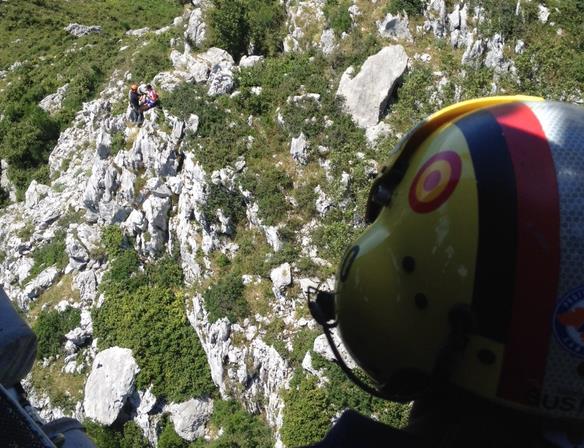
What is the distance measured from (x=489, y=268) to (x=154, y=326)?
13471 millimetres

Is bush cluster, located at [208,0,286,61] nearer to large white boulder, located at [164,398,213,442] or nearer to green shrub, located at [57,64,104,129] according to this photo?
green shrub, located at [57,64,104,129]

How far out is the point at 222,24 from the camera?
50.4 ft

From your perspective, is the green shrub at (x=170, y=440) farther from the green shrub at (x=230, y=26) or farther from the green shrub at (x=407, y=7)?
→ the green shrub at (x=407, y=7)

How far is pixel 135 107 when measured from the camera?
15.5 m

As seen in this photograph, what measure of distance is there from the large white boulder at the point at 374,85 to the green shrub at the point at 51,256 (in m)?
10.1

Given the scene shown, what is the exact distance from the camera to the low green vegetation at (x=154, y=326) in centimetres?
1302

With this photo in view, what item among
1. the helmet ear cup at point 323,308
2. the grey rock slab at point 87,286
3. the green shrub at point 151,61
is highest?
the helmet ear cup at point 323,308

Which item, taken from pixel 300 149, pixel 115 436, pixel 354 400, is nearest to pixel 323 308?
pixel 354 400

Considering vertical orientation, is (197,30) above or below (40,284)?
above

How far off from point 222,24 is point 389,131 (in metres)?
6.44

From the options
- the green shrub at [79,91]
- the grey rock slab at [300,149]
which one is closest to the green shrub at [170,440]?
the grey rock slab at [300,149]

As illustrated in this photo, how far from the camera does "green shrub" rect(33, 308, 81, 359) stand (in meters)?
14.4

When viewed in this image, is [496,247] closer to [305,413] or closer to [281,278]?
[305,413]

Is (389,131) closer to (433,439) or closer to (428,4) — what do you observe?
(428,4)
